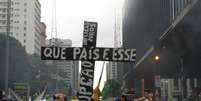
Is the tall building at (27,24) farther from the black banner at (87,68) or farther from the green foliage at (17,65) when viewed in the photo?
the black banner at (87,68)

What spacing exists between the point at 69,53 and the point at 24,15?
5085 inches

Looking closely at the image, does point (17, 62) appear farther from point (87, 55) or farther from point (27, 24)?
point (27, 24)

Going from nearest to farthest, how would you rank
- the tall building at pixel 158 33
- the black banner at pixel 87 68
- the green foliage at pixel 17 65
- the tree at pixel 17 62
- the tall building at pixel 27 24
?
the black banner at pixel 87 68, the tall building at pixel 158 33, the green foliage at pixel 17 65, the tree at pixel 17 62, the tall building at pixel 27 24

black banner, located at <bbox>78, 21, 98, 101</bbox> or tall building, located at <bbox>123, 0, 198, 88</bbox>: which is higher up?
tall building, located at <bbox>123, 0, 198, 88</bbox>

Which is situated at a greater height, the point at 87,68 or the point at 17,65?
the point at 17,65

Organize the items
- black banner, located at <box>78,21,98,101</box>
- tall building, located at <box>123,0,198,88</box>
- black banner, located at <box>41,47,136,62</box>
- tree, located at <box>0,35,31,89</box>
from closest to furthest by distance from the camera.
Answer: black banner, located at <box>78,21,98,101</box> < black banner, located at <box>41,47,136,62</box> < tall building, located at <box>123,0,198,88</box> < tree, located at <box>0,35,31,89</box>

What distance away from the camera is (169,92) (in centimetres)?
4088

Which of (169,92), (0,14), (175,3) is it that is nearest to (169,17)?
A: (175,3)

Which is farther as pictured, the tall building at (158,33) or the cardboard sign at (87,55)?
the tall building at (158,33)

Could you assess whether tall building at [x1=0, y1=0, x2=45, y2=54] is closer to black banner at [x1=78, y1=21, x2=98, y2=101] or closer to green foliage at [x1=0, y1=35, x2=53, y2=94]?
green foliage at [x1=0, y1=35, x2=53, y2=94]

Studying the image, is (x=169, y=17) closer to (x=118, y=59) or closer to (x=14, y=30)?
(x=118, y=59)

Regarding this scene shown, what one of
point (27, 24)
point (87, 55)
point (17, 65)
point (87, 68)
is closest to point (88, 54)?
point (87, 55)

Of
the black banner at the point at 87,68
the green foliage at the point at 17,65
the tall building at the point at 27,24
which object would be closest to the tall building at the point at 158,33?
the green foliage at the point at 17,65

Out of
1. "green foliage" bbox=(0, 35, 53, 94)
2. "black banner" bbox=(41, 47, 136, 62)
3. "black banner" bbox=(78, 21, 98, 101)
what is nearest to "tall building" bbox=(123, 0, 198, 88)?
"green foliage" bbox=(0, 35, 53, 94)
